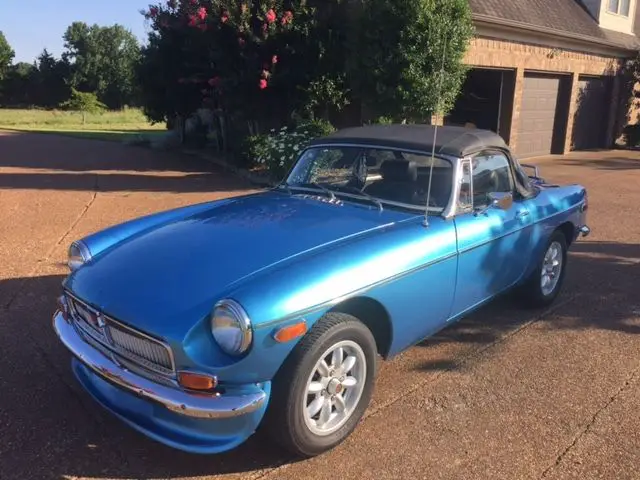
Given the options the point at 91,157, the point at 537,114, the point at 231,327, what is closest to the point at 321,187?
the point at 231,327

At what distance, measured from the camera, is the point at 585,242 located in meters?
Result: 7.08

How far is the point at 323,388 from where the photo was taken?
9.40ft

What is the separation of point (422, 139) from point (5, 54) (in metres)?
78.7

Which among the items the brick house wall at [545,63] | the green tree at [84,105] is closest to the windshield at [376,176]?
the brick house wall at [545,63]

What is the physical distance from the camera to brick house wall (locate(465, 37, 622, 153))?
13242 mm

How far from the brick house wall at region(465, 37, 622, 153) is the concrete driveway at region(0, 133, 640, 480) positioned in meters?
8.13

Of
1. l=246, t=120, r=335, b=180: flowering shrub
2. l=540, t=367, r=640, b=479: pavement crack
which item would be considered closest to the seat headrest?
l=540, t=367, r=640, b=479: pavement crack

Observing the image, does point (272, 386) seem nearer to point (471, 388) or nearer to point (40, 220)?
point (471, 388)

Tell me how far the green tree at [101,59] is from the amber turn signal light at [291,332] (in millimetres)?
64047

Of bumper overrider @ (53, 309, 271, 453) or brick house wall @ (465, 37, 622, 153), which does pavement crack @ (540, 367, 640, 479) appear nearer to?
bumper overrider @ (53, 309, 271, 453)

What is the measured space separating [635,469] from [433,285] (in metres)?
1.35

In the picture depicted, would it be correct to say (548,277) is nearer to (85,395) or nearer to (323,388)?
(323,388)

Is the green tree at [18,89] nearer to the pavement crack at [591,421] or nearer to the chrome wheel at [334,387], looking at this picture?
the chrome wheel at [334,387]

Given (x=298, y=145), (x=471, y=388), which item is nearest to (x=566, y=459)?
(x=471, y=388)
